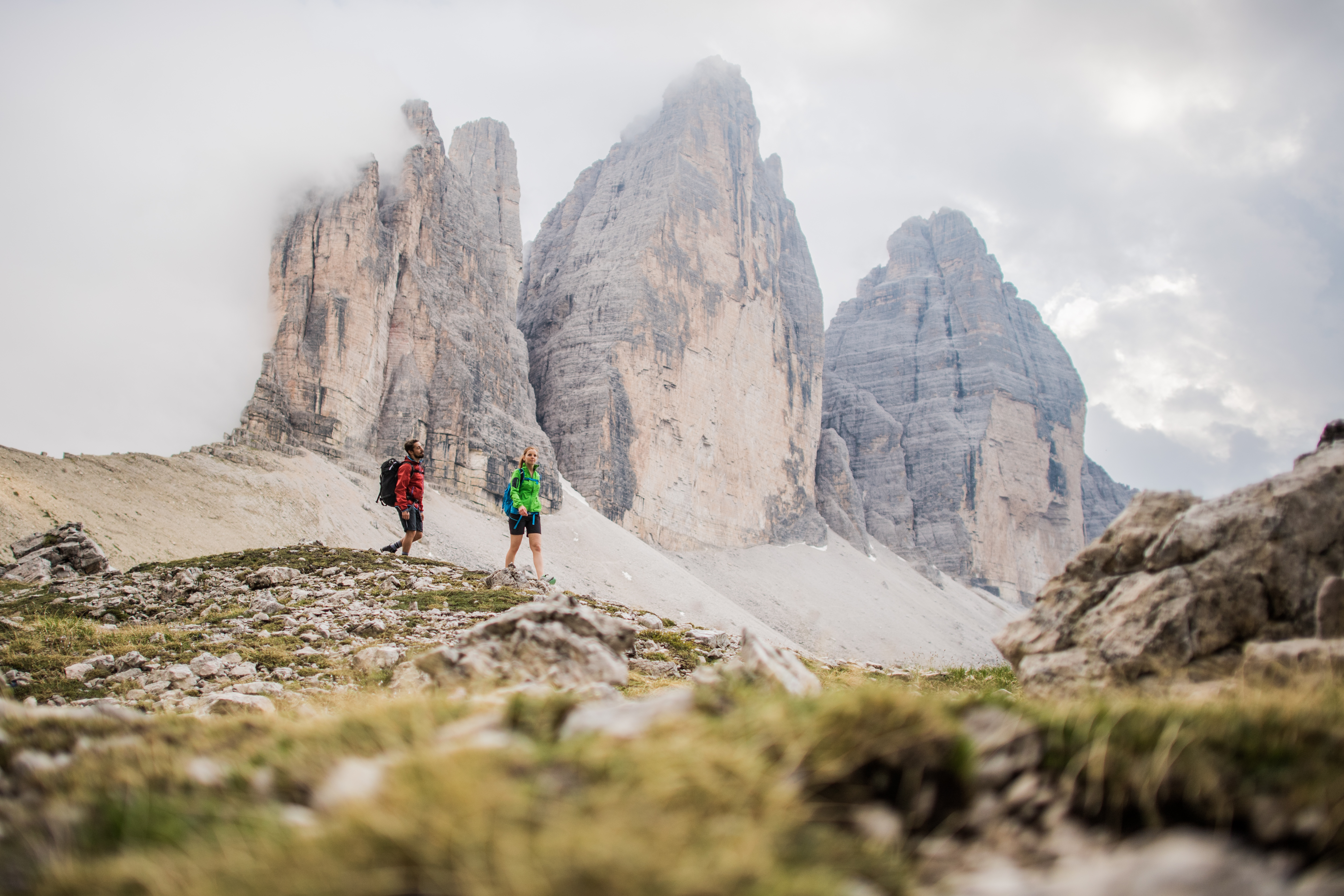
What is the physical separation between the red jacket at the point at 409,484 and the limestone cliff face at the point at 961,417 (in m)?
90.6

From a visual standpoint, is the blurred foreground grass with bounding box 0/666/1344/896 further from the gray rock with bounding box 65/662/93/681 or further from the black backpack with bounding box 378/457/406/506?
the black backpack with bounding box 378/457/406/506

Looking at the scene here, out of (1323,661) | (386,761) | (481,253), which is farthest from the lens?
(481,253)

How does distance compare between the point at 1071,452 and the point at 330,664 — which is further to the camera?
the point at 1071,452

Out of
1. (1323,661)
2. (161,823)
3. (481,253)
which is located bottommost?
(161,823)

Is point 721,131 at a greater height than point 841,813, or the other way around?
point 721,131

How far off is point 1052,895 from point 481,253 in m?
67.4

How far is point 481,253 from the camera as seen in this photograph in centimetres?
6400

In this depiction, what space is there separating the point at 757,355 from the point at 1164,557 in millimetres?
79463

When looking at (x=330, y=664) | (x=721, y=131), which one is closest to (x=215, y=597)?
(x=330, y=664)

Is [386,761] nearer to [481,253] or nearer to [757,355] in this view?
[481,253]

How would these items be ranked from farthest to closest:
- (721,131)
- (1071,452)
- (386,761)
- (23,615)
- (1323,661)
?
(1071,452) → (721,131) → (23,615) → (1323,661) → (386,761)

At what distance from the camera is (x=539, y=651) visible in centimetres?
531

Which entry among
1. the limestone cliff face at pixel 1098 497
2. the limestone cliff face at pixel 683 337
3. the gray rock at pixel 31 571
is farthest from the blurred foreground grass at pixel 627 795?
the limestone cliff face at pixel 1098 497

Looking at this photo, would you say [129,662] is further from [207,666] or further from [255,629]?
[255,629]
